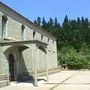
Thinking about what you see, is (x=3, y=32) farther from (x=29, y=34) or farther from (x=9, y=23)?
(x=29, y=34)

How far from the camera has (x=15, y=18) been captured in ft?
88.6

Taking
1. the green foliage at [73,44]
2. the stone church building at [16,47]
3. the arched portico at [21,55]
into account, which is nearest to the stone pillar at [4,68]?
the stone church building at [16,47]

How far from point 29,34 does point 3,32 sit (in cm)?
737

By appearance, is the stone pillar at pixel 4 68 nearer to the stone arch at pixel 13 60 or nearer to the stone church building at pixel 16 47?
the stone church building at pixel 16 47

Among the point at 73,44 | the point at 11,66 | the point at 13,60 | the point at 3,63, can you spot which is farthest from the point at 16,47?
the point at 73,44

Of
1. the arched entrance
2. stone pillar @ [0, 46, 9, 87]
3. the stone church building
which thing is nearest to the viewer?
stone pillar @ [0, 46, 9, 87]

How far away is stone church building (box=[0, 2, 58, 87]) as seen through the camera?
23.3 meters

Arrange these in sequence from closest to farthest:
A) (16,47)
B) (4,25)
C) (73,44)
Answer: (4,25), (16,47), (73,44)

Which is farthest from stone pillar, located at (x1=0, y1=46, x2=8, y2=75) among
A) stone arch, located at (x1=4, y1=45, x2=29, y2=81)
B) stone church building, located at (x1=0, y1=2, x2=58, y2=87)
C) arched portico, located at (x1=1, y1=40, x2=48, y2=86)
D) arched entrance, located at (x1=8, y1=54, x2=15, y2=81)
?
arched entrance, located at (x1=8, y1=54, x2=15, y2=81)

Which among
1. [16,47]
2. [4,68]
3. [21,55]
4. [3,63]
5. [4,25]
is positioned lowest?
[4,68]

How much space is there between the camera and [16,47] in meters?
25.9

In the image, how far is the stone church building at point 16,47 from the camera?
23.3 m

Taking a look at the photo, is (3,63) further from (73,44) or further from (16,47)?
(73,44)

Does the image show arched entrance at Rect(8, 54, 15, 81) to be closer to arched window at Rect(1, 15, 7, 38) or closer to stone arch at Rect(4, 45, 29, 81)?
stone arch at Rect(4, 45, 29, 81)
